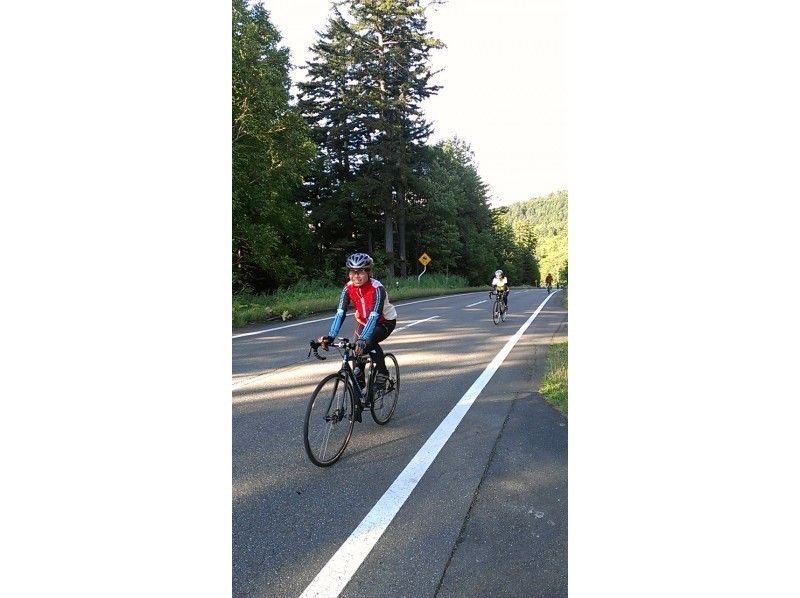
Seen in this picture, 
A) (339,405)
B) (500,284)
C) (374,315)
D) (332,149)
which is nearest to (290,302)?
(500,284)

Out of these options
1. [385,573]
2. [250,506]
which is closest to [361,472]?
[250,506]

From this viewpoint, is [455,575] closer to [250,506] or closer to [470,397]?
[250,506]

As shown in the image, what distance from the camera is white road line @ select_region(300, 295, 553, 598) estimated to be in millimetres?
2146

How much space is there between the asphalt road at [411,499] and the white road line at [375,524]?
0.01 meters

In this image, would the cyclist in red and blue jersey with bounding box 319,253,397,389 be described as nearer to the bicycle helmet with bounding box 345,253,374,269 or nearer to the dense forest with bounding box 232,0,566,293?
the bicycle helmet with bounding box 345,253,374,269

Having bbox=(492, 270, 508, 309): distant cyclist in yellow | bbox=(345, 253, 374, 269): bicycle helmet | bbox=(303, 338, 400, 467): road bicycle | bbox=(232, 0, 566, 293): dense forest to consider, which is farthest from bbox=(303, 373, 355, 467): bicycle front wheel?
bbox=(232, 0, 566, 293): dense forest

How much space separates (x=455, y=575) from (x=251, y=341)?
7.82 m

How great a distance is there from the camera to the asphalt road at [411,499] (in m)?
2.19

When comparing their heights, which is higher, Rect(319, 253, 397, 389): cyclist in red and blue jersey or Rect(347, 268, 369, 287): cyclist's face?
Rect(347, 268, 369, 287): cyclist's face

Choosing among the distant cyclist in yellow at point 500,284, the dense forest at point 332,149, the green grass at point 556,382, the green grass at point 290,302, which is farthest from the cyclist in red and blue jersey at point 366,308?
the dense forest at point 332,149

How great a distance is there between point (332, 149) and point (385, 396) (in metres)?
26.7

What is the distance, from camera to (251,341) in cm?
925

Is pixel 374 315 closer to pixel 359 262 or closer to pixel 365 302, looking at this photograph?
pixel 365 302

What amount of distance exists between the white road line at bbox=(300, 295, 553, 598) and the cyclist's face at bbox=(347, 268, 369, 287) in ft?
5.14
